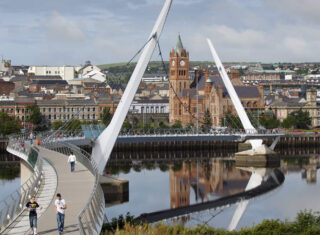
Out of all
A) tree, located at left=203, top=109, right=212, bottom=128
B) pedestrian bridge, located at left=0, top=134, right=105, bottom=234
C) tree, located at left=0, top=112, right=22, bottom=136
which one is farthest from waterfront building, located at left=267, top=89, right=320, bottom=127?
pedestrian bridge, located at left=0, top=134, right=105, bottom=234

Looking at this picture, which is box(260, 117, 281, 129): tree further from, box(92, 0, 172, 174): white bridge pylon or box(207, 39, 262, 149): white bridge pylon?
box(92, 0, 172, 174): white bridge pylon

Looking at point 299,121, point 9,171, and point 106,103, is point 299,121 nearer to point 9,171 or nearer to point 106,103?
point 106,103

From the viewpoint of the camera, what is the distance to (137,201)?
34.1m

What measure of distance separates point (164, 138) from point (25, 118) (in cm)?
4700

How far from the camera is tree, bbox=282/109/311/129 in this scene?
93375 mm

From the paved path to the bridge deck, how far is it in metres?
0.16

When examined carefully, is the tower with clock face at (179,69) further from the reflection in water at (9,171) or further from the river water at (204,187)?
the reflection in water at (9,171)

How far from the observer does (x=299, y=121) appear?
311ft

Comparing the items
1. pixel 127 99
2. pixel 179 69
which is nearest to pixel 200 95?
pixel 179 69

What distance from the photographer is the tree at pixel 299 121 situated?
3676 inches

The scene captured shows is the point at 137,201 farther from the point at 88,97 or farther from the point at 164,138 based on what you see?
the point at 88,97

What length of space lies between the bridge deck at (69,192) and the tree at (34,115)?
2550 inches

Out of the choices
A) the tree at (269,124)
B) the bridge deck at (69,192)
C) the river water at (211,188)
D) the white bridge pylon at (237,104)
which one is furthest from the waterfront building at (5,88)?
the bridge deck at (69,192)

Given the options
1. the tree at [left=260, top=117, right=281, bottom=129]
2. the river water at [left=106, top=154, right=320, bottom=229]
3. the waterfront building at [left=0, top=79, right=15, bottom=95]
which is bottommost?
the river water at [left=106, top=154, right=320, bottom=229]
